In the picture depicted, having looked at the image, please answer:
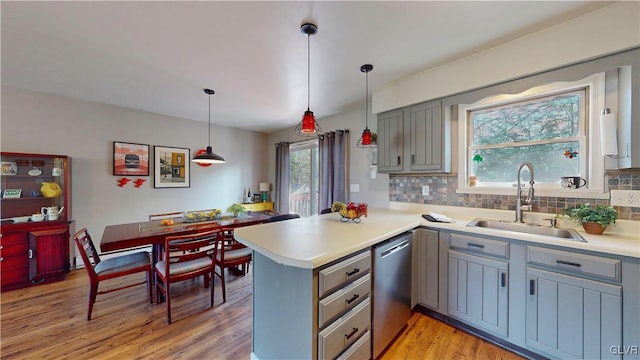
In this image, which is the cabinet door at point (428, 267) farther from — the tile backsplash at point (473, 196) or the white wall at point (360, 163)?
the white wall at point (360, 163)

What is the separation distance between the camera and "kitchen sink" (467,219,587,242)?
5.32 feet

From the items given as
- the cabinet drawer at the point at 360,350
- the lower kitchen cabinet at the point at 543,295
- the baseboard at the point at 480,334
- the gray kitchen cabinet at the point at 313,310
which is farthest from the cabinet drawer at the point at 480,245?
the cabinet drawer at the point at 360,350

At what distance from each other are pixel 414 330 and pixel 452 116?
2125mm

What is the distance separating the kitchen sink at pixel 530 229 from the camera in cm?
162

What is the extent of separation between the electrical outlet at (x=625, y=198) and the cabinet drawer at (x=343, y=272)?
73.7 inches

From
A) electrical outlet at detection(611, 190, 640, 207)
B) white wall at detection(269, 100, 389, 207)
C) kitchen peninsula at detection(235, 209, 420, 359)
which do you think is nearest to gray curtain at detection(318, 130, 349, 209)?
white wall at detection(269, 100, 389, 207)

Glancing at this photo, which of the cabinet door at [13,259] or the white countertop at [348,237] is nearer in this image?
the white countertop at [348,237]

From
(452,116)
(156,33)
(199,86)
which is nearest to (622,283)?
(452,116)

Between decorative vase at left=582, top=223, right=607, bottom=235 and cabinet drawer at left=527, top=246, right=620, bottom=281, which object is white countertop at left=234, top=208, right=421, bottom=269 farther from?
decorative vase at left=582, top=223, right=607, bottom=235

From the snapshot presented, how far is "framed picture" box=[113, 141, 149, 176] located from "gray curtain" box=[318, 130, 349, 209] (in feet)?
9.52

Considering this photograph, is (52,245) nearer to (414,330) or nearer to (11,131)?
(11,131)

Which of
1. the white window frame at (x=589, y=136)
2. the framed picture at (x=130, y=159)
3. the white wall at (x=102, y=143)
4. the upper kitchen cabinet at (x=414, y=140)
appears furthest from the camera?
the framed picture at (x=130, y=159)

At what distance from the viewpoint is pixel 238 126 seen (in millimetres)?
4789

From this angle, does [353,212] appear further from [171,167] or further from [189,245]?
[171,167]
